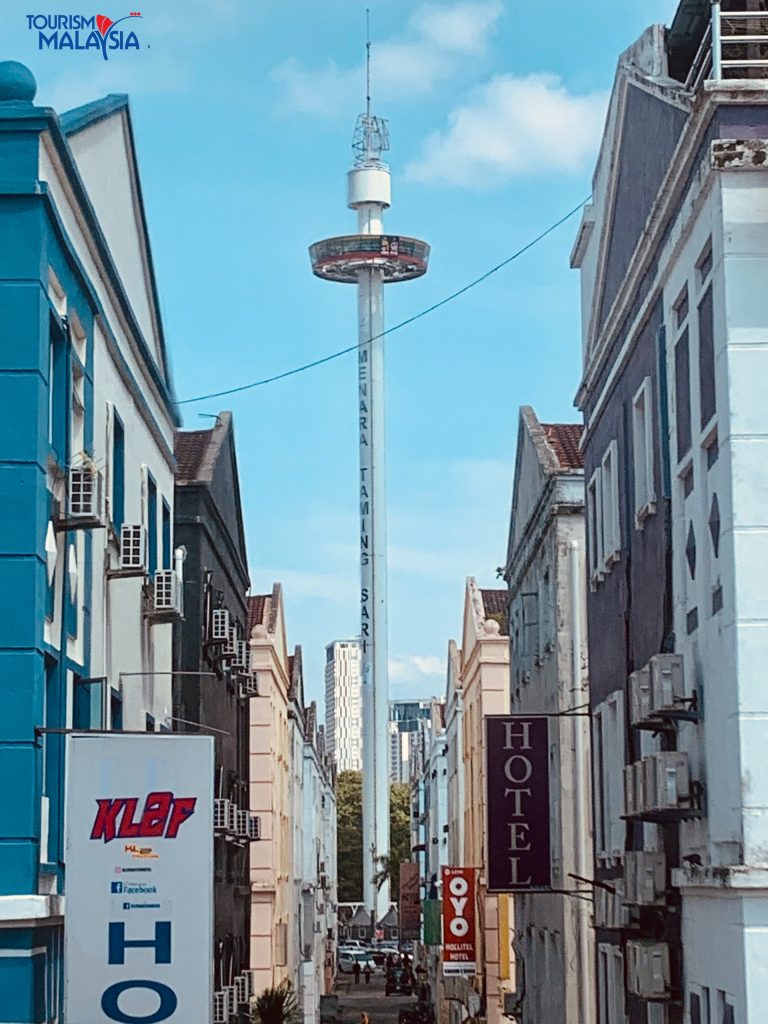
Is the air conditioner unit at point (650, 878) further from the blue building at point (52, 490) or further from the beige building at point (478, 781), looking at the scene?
the beige building at point (478, 781)

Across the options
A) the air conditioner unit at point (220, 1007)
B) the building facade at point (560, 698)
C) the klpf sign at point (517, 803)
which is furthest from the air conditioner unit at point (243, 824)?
the klpf sign at point (517, 803)

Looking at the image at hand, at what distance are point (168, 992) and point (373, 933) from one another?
364 feet

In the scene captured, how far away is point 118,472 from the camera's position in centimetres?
2169

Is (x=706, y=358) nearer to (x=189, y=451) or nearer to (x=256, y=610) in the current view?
(x=189, y=451)

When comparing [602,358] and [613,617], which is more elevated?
[602,358]

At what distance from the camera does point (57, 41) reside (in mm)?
18094

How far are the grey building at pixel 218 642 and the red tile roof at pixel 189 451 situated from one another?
2 centimetres

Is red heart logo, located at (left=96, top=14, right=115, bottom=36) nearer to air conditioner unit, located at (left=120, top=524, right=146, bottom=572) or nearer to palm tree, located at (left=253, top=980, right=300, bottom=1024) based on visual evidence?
air conditioner unit, located at (left=120, top=524, right=146, bottom=572)

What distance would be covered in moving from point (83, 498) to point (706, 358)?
225 inches

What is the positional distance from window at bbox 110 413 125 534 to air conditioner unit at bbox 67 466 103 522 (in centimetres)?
411

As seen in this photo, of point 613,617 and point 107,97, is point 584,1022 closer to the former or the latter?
point 613,617

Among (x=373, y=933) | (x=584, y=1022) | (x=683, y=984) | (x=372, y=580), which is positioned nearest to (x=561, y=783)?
(x=584, y=1022)

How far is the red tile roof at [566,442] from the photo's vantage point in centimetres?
3031

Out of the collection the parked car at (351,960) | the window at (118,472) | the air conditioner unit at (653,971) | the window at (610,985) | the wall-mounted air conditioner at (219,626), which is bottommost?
the parked car at (351,960)
